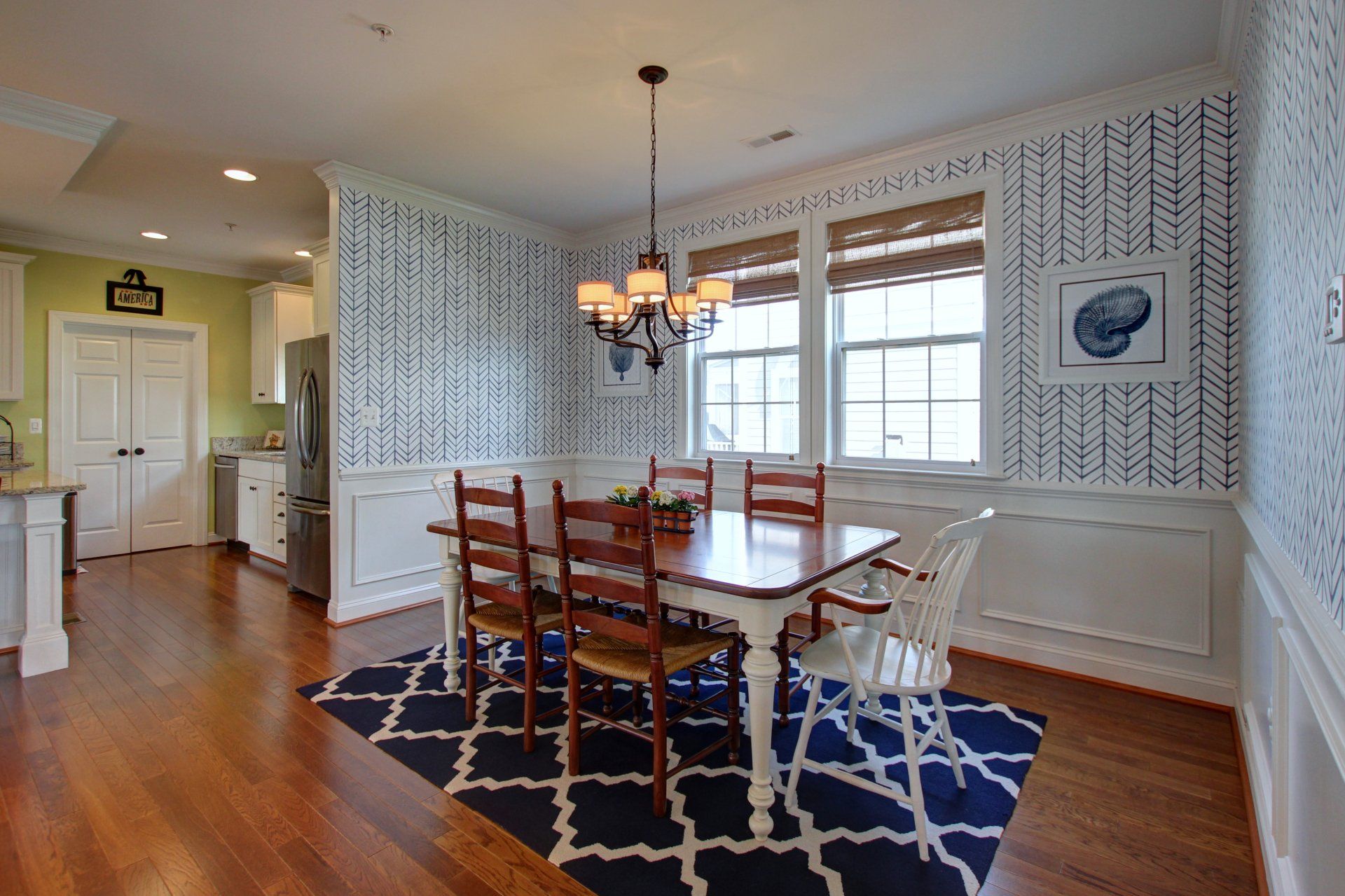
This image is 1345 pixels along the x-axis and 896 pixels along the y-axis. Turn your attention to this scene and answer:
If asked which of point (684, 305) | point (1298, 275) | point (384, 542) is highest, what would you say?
point (684, 305)

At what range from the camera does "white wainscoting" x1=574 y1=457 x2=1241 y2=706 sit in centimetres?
274

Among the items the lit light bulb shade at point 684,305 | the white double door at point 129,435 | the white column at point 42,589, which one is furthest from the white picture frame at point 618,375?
the white double door at point 129,435

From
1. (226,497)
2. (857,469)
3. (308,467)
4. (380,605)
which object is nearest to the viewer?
(857,469)

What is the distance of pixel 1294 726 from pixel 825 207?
323 centimetres

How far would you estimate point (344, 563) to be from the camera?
394cm

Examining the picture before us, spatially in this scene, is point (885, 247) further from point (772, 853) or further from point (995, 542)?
point (772, 853)

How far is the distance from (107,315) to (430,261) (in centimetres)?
353

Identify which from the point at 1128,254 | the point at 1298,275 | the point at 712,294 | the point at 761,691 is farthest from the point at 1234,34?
the point at 761,691

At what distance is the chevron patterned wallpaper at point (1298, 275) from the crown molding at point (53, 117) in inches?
177

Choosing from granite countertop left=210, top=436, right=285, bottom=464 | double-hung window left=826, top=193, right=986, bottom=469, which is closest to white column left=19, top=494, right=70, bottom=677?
granite countertop left=210, top=436, right=285, bottom=464

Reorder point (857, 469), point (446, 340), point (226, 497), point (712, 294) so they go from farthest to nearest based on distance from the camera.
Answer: point (226, 497)
point (446, 340)
point (857, 469)
point (712, 294)

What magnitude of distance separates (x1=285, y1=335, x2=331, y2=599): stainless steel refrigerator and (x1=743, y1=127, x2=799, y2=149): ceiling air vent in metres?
2.87

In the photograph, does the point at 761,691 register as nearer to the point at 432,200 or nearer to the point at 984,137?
the point at 984,137

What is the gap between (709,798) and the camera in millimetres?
2092
